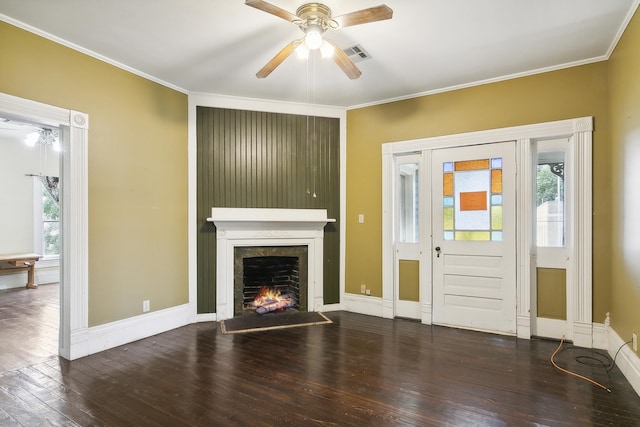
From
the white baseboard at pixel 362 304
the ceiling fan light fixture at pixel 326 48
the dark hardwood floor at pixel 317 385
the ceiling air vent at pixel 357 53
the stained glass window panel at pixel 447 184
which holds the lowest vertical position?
the dark hardwood floor at pixel 317 385

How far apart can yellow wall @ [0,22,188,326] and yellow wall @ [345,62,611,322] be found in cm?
226

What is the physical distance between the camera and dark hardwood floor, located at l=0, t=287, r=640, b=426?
6.88 feet

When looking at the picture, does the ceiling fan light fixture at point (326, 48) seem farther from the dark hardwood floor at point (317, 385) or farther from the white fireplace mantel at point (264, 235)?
the dark hardwood floor at point (317, 385)

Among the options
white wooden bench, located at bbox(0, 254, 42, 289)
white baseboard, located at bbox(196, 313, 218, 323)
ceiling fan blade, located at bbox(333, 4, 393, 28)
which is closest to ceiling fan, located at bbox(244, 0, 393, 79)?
ceiling fan blade, located at bbox(333, 4, 393, 28)

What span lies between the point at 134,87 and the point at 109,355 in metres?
2.73

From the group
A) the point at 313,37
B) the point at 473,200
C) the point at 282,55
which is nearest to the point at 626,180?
the point at 473,200

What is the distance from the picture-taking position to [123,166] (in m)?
3.38

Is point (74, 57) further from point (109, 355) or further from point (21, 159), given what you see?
point (21, 159)

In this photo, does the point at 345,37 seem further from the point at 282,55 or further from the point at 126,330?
the point at 126,330

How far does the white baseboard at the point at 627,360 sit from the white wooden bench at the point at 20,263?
8.43m

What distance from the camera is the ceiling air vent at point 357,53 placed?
300 centimetres

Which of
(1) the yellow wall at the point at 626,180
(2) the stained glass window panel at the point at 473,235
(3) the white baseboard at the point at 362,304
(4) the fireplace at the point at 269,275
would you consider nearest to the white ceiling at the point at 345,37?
(1) the yellow wall at the point at 626,180

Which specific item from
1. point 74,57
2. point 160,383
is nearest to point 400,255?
point 160,383

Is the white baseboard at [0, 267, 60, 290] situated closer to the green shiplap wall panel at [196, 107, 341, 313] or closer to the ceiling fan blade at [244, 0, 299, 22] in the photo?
the green shiplap wall panel at [196, 107, 341, 313]
